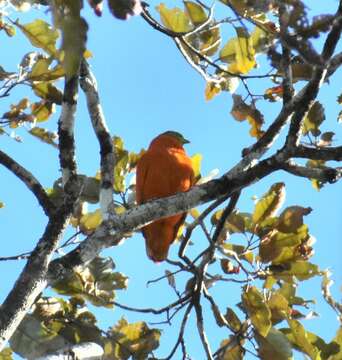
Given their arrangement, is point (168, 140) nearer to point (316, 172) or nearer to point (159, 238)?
point (159, 238)

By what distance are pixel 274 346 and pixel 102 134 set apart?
1.28 m

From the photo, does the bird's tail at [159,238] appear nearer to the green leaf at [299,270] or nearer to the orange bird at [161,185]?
the orange bird at [161,185]

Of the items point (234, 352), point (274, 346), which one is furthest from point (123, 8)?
point (234, 352)

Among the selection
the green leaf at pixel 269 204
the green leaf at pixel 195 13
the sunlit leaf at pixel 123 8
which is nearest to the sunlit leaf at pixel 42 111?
the green leaf at pixel 195 13

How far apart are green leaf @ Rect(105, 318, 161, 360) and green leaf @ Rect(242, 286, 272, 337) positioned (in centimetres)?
60

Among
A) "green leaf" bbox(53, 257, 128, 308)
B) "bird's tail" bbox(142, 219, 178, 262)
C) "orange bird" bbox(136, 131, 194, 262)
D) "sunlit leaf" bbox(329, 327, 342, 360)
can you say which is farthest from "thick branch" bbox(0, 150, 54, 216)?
"bird's tail" bbox(142, 219, 178, 262)

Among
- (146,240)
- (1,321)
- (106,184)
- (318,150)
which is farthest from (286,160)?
(146,240)

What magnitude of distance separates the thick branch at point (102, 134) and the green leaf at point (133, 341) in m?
0.95

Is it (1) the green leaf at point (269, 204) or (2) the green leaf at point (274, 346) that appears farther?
(1) the green leaf at point (269, 204)

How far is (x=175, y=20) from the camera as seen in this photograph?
3312 millimetres

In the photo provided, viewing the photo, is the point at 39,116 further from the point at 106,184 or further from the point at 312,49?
the point at 312,49

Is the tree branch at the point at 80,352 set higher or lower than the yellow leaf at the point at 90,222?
lower

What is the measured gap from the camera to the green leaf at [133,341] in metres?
3.28

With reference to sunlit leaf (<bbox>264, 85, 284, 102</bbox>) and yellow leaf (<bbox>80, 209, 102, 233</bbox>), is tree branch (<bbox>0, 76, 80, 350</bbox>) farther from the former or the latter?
sunlit leaf (<bbox>264, 85, 284, 102</bbox>)
